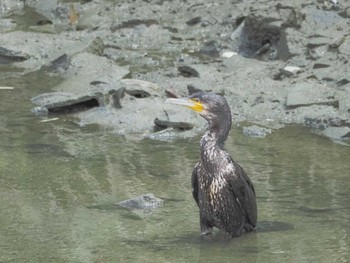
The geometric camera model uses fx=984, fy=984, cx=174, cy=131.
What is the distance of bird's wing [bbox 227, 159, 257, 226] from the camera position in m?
6.62

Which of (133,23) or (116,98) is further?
(133,23)

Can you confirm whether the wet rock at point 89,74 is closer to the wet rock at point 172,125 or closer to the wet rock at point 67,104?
the wet rock at point 67,104

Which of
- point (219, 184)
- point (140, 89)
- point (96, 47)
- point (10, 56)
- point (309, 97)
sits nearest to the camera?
point (219, 184)

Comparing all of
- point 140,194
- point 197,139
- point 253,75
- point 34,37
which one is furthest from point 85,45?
point 140,194

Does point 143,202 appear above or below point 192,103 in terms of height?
below

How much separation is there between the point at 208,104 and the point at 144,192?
51.1 inches

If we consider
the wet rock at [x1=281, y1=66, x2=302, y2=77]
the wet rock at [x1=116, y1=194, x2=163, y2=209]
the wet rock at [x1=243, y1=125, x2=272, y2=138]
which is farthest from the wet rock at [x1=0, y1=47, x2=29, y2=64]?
the wet rock at [x1=116, y1=194, x2=163, y2=209]

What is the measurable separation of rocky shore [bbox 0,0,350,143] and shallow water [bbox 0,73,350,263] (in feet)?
1.22

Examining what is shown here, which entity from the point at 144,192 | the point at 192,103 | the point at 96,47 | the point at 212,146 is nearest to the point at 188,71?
the point at 96,47

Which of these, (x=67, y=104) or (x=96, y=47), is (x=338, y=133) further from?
(x=96, y=47)

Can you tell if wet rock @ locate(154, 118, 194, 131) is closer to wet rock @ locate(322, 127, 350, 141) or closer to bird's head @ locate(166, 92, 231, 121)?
wet rock @ locate(322, 127, 350, 141)

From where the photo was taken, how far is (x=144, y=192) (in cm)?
773

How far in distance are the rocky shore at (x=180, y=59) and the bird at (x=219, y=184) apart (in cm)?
284

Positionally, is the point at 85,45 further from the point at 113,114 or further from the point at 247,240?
the point at 247,240
